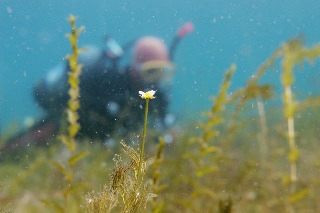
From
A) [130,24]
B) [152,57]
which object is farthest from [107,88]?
[130,24]

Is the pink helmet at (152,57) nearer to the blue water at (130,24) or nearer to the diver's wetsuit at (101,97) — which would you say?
the diver's wetsuit at (101,97)

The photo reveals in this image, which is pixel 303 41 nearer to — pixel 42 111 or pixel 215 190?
pixel 215 190

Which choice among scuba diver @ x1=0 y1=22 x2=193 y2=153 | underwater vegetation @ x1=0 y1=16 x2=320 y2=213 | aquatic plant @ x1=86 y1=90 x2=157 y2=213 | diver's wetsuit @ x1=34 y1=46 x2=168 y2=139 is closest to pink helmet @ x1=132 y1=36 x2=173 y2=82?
scuba diver @ x1=0 y1=22 x2=193 y2=153

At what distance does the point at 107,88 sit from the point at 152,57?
94 cm

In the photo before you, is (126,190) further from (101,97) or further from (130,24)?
(130,24)

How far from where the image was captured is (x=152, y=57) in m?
6.35

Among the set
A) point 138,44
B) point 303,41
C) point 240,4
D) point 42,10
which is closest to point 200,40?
point 240,4

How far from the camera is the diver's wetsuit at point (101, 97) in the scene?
17.2 ft

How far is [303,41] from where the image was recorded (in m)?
2.79

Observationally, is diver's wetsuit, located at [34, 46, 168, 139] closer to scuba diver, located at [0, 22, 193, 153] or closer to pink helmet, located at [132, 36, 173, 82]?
scuba diver, located at [0, 22, 193, 153]

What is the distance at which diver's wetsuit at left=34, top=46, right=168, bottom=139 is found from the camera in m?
5.23

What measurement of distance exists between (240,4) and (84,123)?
62.5 ft

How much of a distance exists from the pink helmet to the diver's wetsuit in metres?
0.20

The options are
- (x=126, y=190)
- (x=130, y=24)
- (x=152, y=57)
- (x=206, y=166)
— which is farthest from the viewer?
(x=130, y=24)
